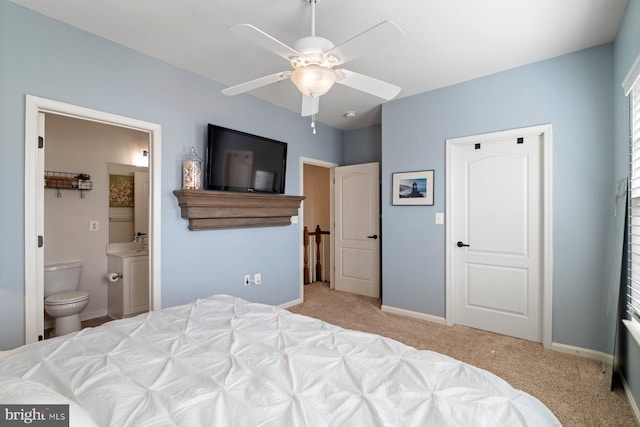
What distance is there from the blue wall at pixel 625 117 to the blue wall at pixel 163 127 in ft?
10.1

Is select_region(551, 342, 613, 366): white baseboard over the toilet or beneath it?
beneath

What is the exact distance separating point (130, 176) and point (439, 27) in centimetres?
380

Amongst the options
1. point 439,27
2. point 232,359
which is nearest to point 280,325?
point 232,359

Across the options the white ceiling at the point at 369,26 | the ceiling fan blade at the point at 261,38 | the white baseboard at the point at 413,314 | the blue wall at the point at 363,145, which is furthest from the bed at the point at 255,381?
the blue wall at the point at 363,145

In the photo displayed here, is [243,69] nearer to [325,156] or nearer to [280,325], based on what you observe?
[325,156]

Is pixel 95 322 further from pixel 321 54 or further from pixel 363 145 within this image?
pixel 363 145

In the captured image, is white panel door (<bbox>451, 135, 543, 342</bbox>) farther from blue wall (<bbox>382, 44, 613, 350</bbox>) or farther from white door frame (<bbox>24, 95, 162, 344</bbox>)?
white door frame (<bbox>24, 95, 162, 344</bbox>)

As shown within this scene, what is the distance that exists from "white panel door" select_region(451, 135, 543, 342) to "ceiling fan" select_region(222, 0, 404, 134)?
1.78 meters

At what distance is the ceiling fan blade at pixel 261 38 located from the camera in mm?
1385

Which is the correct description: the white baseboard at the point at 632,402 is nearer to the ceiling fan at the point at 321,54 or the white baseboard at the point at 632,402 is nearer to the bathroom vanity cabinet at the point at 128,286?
the ceiling fan at the point at 321,54

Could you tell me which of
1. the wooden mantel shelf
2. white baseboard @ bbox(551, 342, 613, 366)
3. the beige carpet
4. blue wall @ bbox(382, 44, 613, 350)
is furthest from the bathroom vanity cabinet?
white baseboard @ bbox(551, 342, 613, 366)

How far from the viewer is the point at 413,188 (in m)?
3.51

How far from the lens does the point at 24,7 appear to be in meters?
1.98

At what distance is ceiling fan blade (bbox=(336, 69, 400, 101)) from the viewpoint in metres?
1.77
